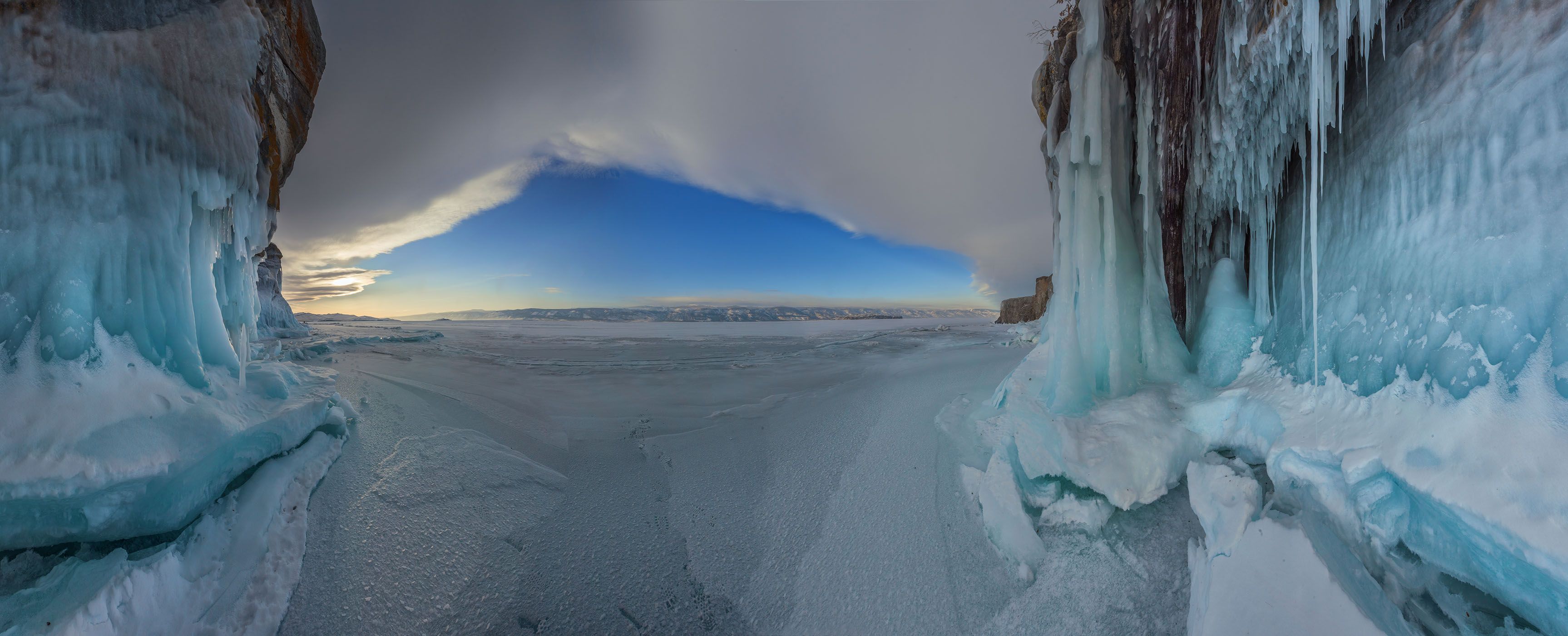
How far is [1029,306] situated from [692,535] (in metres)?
25.2

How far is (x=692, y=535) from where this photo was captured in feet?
8.38

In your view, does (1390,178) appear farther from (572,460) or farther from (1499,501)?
(572,460)

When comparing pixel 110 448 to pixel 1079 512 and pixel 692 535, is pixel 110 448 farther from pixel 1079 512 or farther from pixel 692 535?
pixel 1079 512

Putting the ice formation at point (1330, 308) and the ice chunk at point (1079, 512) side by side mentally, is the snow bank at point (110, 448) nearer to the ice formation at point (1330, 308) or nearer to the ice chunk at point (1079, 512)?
the ice formation at point (1330, 308)

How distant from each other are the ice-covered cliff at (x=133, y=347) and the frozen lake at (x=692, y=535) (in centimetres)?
37

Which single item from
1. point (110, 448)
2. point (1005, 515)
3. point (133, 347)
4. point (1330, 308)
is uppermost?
point (1330, 308)

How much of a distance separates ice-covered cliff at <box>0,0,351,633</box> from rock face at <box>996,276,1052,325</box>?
21.5 m

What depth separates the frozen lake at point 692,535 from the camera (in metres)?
1.88

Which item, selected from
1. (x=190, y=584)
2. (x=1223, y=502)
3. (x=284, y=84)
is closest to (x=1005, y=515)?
(x=1223, y=502)

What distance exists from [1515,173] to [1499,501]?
1.19m

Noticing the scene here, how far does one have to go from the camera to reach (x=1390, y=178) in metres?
1.98

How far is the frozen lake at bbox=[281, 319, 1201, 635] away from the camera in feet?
6.16

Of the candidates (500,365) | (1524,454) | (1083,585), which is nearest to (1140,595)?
(1083,585)

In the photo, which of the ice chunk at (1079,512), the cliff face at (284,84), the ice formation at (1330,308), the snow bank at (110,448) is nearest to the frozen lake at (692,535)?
the ice chunk at (1079,512)
